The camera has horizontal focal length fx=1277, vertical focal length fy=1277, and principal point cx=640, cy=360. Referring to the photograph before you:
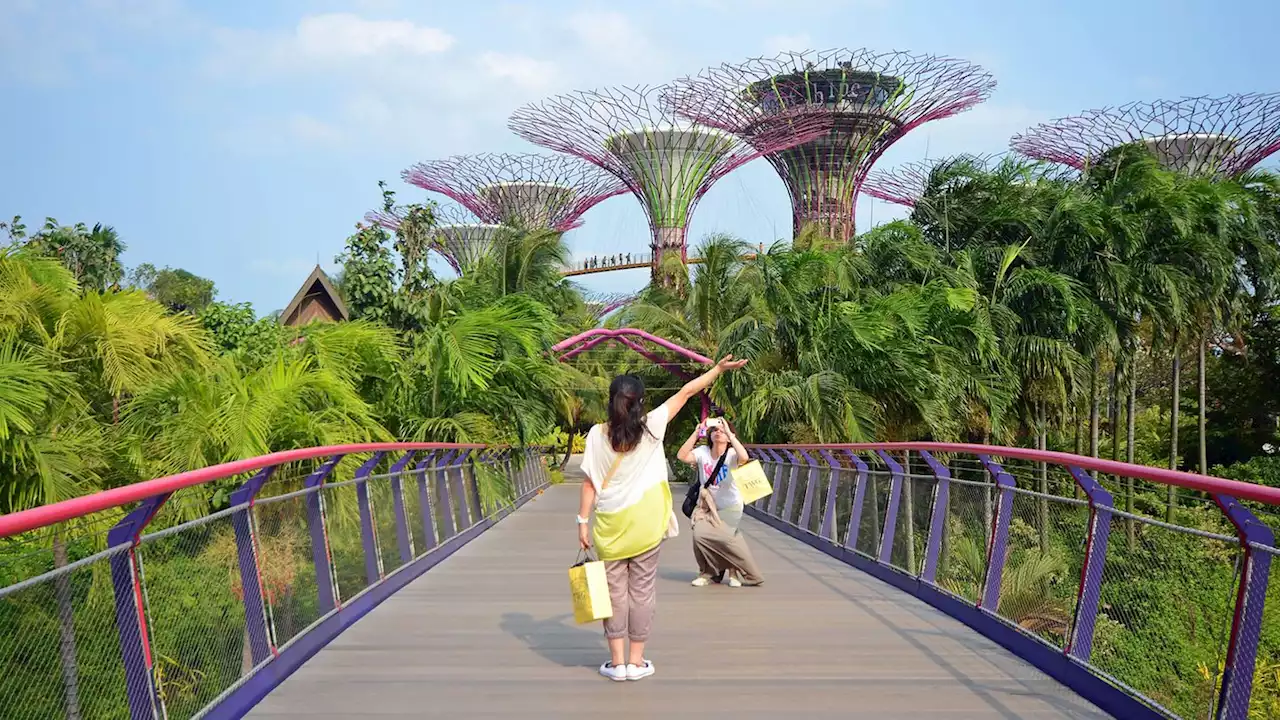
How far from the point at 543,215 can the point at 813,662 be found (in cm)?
5494

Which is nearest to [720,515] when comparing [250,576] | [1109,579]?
[1109,579]

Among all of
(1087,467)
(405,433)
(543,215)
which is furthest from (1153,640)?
(543,215)

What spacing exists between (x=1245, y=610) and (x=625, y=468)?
2856 millimetres

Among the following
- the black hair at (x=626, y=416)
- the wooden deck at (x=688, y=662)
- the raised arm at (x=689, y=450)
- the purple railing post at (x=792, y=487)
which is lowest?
the purple railing post at (x=792, y=487)

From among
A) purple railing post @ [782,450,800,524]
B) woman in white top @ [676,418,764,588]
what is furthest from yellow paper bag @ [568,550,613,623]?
purple railing post @ [782,450,800,524]

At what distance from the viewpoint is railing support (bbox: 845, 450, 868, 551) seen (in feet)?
38.6

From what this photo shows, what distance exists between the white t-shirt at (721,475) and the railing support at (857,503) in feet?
5.64

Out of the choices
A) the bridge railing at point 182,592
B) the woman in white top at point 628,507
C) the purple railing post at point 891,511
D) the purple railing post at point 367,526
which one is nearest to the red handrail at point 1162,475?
the woman in white top at point 628,507

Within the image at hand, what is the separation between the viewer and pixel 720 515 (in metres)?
10.5

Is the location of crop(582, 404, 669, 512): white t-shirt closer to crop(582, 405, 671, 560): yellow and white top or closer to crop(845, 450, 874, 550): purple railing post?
crop(582, 405, 671, 560): yellow and white top

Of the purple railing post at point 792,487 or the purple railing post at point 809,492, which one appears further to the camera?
the purple railing post at point 792,487

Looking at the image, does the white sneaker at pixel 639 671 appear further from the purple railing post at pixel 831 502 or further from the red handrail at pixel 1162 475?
the purple railing post at pixel 831 502

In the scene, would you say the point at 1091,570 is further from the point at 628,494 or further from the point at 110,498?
the point at 110,498

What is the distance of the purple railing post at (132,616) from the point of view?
182 inches
